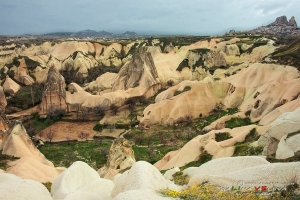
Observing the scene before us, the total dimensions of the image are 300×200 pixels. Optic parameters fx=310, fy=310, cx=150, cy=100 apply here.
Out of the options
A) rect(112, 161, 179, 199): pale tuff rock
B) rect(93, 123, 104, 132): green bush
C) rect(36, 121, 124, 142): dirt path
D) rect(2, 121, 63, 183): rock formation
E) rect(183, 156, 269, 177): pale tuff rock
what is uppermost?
rect(112, 161, 179, 199): pale tuff rock

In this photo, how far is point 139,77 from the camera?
69812 mm

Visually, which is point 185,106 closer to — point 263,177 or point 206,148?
point 206,148

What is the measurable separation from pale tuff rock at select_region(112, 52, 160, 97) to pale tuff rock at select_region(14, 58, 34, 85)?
2766 cm

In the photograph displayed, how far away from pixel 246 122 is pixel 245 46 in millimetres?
61823

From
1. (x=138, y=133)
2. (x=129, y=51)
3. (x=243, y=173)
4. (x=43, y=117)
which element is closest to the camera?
(x=243, y=173)

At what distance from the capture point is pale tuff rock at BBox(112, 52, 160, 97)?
68375mm

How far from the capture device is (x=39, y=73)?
90812 mm

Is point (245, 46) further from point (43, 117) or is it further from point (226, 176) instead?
point (226, 176)

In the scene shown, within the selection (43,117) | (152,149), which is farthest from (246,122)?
(43,117)

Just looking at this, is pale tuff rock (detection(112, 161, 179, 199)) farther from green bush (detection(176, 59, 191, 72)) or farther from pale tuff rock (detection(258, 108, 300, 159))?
green bush (detection(176, 59, 191, 72))

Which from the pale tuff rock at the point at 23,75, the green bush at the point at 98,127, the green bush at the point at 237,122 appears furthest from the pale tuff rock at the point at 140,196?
the pale tuff rock at the point at 23,75

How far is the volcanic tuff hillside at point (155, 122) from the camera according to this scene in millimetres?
13929

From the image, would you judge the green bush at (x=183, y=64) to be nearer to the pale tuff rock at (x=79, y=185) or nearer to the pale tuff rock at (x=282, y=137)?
the pale tuff rock at (x=282, y=137)

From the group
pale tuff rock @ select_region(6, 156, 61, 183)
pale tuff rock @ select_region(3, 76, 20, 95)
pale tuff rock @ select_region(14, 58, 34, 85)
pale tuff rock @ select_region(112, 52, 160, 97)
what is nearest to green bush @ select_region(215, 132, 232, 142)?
pale tuff rock @ select_region(6, 156, 61, 183)
